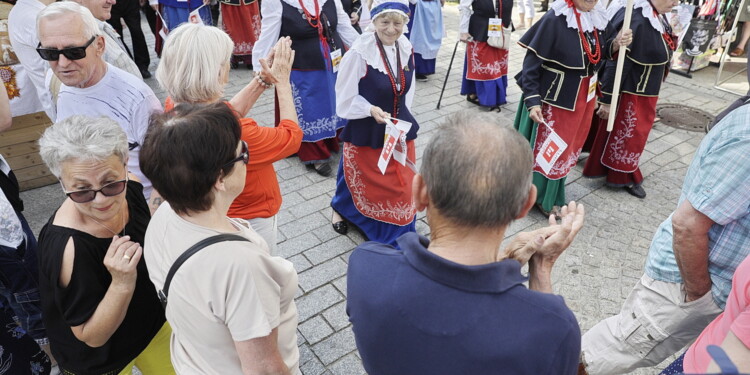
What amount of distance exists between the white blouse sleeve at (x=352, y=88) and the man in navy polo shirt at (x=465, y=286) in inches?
82.0

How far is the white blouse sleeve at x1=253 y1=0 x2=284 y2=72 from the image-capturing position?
4.26 metres

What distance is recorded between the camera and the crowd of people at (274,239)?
1.14 metres

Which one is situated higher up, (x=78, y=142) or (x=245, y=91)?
(x=78, y=142)

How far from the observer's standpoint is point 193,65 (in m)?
2.19

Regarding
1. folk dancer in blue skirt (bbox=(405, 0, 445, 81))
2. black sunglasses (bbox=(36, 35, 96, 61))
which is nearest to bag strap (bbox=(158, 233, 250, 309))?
black sunglasses (bbox=(36, 35, 96, 61))

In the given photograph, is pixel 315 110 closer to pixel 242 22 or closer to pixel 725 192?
pixel 242 22

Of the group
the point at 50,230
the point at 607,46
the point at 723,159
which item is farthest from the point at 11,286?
the point at 607,46

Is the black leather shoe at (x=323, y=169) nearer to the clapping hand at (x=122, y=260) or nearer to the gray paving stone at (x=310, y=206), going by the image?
the gray paving stone at (x=310, y=206)

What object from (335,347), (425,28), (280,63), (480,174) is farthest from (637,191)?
(480,174)

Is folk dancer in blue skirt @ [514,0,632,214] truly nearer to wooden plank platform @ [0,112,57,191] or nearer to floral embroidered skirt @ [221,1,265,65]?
wooden plank platform @ [0,112,57,191]

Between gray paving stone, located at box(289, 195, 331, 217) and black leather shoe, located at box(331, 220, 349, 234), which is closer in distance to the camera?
black leather shoe, located at box(331, 220, 349, 234)

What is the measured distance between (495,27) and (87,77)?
4.68 metres

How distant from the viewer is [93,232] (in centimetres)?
175

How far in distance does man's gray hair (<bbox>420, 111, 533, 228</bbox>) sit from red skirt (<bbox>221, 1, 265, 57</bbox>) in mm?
6437
